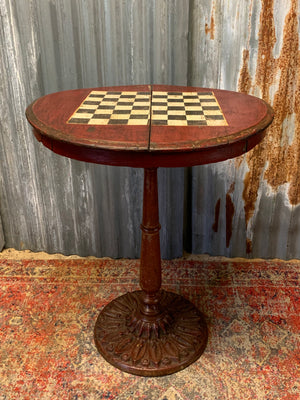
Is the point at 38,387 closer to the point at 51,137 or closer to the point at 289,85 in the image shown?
the point at 51,137

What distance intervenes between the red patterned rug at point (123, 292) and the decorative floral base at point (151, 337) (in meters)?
0.05

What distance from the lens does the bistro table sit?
4.69ft

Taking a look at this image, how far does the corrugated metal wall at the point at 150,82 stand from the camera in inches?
90.0

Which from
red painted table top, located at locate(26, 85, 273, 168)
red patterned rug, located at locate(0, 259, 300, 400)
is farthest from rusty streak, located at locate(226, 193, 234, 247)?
red painted table top, located at locate(26, 85, 273, 168)

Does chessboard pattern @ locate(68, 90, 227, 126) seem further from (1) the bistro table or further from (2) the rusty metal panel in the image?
(2) the rusty metal panel

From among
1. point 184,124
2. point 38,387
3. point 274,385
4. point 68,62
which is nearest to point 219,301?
point 274,385

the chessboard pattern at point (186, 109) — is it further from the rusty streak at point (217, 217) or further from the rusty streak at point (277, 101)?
the rusty streak at point (217, 217)

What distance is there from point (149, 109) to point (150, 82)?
0.67 m

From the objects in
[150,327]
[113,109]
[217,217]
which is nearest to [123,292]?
[150,327]

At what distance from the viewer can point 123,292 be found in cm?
248

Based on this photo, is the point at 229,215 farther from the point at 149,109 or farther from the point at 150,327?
the point at 149,109

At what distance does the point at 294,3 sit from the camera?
2252 millimetres

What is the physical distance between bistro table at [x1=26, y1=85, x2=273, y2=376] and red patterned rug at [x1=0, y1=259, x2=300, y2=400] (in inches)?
3.4

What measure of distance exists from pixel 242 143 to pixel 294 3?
1228 mm
